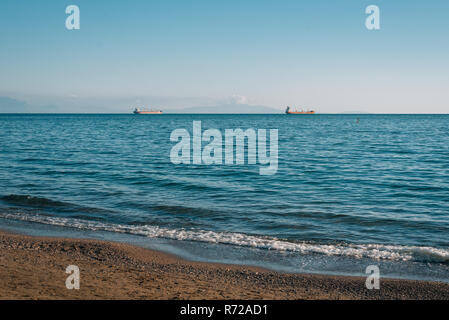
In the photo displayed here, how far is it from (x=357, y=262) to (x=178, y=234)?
5403mm

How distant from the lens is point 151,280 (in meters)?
8.10

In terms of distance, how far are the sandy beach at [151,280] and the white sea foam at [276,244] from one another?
1.85 m

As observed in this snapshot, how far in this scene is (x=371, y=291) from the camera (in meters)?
8.22

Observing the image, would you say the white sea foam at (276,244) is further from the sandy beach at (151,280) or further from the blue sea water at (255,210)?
the sandy beach at (151,280)

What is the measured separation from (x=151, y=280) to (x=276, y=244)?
15.0 feet

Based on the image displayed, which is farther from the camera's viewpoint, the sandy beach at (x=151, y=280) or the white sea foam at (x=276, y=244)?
the white sea foam at (x=276, y=244)

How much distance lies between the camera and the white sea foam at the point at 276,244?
10.7m

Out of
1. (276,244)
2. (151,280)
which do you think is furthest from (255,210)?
(151,280)

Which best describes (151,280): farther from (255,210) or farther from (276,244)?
(255,210)

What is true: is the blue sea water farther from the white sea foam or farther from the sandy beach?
the sandy beach

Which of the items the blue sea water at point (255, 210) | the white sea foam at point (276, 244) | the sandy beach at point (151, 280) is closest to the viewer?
the sandy beach at point (151, 280)

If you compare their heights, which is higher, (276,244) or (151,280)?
(151,280)

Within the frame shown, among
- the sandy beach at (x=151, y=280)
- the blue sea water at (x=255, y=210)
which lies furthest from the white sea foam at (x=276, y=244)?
the sandy beach at (x=151, y=280)

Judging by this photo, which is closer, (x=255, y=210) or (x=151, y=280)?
(x=151, y=280)
